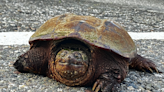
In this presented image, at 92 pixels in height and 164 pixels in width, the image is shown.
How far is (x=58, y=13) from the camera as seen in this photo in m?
5.32

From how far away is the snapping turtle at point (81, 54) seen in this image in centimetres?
176

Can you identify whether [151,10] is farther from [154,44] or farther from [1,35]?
[1,35]

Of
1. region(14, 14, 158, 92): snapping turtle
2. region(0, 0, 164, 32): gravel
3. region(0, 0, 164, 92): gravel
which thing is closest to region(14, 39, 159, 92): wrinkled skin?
region(14, 14, 158, 92): snapping turtle

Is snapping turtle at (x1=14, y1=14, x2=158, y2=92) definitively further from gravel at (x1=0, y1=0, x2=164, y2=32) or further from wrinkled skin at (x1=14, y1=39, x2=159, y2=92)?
gravel at (x1=0, y1=0, x2=164, y2=32)

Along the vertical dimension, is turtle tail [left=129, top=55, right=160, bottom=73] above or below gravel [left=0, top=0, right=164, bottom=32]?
below

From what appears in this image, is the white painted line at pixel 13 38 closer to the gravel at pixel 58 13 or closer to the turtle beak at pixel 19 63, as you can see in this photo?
the gravel at pixel 58 13

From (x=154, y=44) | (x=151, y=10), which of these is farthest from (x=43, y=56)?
(x=151, y=10)

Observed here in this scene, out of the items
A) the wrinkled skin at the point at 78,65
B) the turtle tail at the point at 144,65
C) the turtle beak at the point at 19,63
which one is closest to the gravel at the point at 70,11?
the turtle beak at the point at 19,63

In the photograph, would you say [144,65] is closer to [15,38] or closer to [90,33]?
[90,33]

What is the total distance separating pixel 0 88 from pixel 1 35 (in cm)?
225

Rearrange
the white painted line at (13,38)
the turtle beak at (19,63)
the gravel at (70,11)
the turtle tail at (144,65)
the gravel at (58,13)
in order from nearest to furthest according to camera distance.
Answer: the gravel at (58,13), the turtle beak at (19,63), the turtle tail at (144,65), the white painted line at (13,38), the gravel at (70,11)

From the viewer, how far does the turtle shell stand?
5.97 ft

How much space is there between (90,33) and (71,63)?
0.41 meters

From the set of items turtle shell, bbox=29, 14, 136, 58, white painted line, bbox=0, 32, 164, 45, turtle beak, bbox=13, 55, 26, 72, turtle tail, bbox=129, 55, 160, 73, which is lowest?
turtle tail, bbox=129, 55, 160, 73
